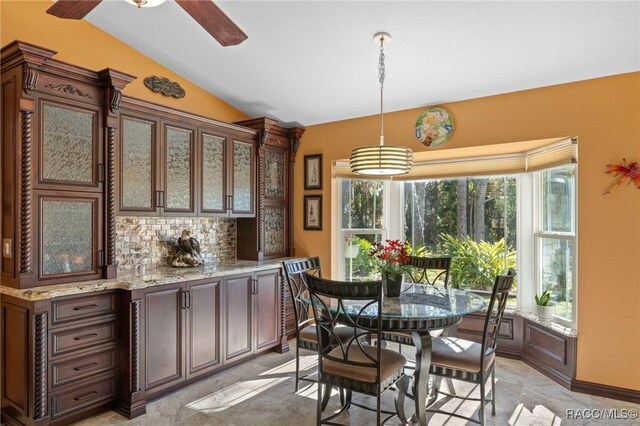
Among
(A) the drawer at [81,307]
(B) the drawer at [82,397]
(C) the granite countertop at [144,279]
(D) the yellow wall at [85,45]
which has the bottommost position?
(B) the drawer at [82,397]

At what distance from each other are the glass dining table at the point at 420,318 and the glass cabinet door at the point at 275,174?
2.21 m

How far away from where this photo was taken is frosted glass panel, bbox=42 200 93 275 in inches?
105

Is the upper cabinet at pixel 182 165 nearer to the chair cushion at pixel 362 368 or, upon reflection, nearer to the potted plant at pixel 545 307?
the chair cushion at pixel 362 368

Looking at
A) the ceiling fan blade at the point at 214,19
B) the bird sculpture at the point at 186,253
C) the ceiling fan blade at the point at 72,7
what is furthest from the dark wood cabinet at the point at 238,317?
the ceiling fan blade at the point at 72,7

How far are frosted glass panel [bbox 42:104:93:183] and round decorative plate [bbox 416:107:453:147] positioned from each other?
9.54 ft

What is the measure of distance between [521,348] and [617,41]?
2.74 m

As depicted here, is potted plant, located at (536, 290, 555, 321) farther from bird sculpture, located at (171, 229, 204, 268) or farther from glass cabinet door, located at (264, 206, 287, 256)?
bird sculpture, located at (171, 229, 204, 268)

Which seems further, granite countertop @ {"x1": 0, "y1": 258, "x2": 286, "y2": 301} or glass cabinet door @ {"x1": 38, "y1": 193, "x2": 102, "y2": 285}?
glass cabinet door @ {"x1": 38, "y1": 193, "x2": 102, "y2": 285}

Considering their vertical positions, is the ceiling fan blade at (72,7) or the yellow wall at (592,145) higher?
the ceiling fan blade at (72,7)

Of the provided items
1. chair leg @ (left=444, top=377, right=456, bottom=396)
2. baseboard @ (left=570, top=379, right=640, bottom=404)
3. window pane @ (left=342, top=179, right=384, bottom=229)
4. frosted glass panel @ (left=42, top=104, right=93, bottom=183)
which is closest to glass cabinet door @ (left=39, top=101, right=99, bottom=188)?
frosted glass panel @ (left=42, top=104, right=93, bottom=183)

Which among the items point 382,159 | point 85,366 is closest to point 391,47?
point 382,159

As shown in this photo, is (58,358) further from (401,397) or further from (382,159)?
(382,159)

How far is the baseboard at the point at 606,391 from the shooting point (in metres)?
2.98

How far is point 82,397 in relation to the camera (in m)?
2.70
